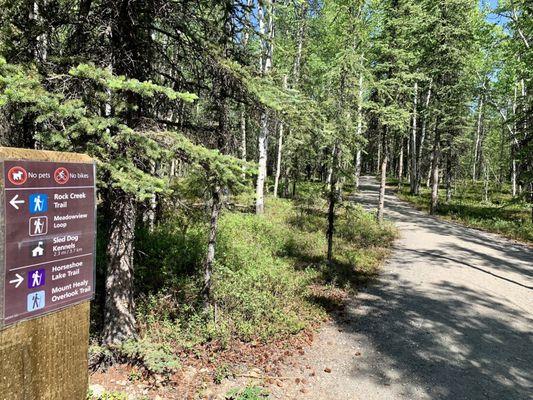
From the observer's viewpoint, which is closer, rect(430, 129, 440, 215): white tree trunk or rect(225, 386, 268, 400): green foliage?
rect(225, 386, 268, 400): green foliage

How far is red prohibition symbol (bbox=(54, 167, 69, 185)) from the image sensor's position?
8.54 ft

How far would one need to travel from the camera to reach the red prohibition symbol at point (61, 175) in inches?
102

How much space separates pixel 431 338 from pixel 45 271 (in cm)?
792

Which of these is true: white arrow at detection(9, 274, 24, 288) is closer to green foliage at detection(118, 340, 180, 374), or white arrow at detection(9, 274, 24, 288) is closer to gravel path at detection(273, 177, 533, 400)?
green foliage at detection(118, 340, 180, 374)

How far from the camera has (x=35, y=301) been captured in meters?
2.44

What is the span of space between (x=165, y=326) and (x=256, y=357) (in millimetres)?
1990

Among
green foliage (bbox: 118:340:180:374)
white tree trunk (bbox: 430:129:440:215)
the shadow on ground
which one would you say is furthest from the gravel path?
white tree trunk (bbox: 430:129:440:215)

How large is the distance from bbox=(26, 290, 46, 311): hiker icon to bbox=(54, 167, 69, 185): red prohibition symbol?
78cm

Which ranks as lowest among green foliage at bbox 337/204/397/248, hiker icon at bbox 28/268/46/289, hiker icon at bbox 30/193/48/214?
green foliage at bbox 337/204/397/248

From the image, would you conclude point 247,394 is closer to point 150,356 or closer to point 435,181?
Result: point 150,356

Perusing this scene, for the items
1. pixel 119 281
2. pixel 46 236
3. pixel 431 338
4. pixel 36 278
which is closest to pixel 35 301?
pixel 36 278

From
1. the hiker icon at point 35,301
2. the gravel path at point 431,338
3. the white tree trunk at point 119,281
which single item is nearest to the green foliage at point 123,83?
the hiker icon at point 35,301

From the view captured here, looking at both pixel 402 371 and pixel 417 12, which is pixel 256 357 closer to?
pixel 402 371

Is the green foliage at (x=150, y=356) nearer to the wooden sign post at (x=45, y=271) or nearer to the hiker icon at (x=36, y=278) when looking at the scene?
the wooden sign post at (x=45, y=271)
